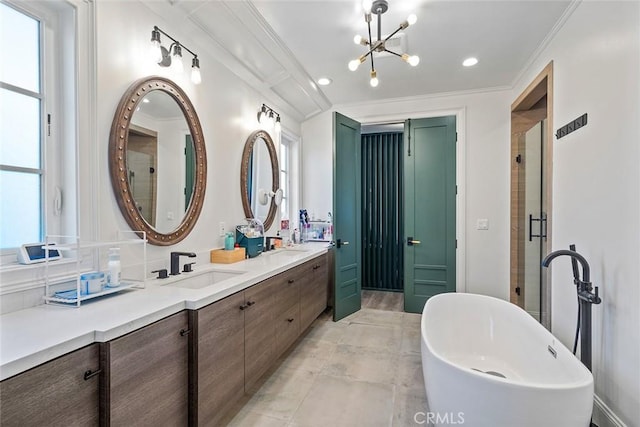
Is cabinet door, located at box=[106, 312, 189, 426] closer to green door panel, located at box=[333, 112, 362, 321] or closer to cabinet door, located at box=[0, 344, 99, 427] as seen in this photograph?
cabinet door, located at box=[0, 344, 99, 427]

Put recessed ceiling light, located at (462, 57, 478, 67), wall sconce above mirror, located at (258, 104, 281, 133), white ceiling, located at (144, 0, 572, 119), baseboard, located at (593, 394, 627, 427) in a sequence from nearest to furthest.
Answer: baseboard, located at (593, 394, 627, 427) < white ceiling, located at (144, 0, 572, 119) < recessed ceiling light, located at (462, 57, 478, 67) < wall sconce above mirror, located at (258, 104, 281, 133)

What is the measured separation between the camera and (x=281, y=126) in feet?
12.2

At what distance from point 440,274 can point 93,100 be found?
3.80 m

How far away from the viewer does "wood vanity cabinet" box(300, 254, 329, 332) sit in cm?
277

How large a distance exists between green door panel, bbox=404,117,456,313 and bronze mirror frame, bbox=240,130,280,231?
170 centimetres

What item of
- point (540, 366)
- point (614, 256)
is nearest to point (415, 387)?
point (540, 366)

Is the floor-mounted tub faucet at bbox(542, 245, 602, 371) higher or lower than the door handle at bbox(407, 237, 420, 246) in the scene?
lower

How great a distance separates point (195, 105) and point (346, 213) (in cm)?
208

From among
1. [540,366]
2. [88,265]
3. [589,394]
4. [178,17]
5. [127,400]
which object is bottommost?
[540,366]

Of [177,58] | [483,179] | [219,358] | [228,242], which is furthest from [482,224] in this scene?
[177,58]

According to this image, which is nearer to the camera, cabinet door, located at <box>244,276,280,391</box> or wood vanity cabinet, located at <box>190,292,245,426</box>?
wood vanity cabinet, located at <box>190,292,245,426</box>

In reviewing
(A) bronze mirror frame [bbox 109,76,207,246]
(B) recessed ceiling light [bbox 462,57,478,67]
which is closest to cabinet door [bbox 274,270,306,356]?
(A) bronze mirror frame [bbox 109,76,207,246]

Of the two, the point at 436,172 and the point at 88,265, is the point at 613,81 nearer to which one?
the point at 436,172

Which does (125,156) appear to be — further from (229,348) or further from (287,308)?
(287,308)
